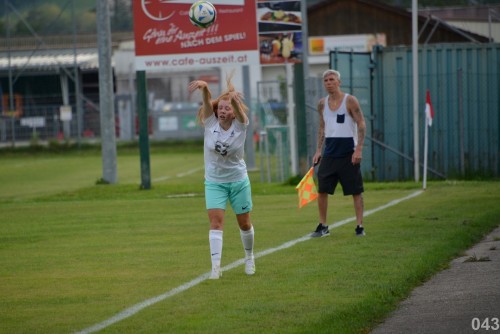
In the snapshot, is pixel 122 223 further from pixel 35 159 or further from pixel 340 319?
pixel 35 159

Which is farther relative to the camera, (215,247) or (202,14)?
(202,14)

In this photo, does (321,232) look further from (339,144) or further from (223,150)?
(223,150)

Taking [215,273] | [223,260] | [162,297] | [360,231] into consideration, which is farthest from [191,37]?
[162,297]

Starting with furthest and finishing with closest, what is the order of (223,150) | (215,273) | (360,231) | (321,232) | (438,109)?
(438,109)
(321,232)
(360,231)
(223,150)
(215,273)

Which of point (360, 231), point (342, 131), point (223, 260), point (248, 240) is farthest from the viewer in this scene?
point (342, 131)

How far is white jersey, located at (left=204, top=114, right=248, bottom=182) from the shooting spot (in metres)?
11.1

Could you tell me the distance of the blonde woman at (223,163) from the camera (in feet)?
36.0

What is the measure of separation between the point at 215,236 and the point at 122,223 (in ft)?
20.9

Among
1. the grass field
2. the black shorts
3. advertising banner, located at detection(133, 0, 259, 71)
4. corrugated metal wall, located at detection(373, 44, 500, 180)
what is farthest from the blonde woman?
corrugated metal wall, located at detection(373, 44, 500, 180)

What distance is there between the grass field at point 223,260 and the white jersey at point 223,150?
985 mm

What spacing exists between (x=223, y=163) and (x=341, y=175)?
383 centimetres

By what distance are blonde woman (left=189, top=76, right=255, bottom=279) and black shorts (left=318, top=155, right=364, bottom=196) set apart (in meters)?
3.56

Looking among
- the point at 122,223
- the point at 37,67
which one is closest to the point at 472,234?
the point at 122,223

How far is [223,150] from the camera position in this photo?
36.3 ft
